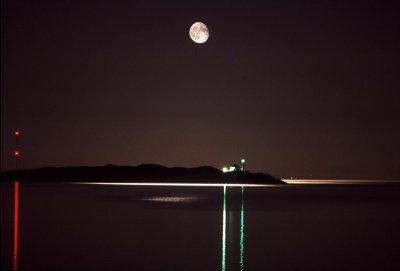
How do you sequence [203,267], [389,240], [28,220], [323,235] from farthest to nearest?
1. [28,220]
2. [323,235]
3. [389,240]
4. [203,267]

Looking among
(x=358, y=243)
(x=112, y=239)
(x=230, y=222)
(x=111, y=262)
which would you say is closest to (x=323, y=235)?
(x=358, y=243)

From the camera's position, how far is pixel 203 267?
86.3ft

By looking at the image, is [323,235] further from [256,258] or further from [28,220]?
[28,220]

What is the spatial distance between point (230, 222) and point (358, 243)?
48.7ft

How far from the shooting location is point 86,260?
2764cm

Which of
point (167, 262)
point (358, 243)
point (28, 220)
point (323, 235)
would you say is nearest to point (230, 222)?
point (323, 235)

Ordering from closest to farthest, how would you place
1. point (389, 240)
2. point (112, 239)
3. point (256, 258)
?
point (256, 258), point (112, 239), point (389, 240)

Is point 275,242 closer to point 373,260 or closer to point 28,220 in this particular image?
point 373,260

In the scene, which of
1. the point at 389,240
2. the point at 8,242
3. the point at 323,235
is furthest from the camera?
the point at 323,235

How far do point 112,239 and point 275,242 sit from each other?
36.9ft

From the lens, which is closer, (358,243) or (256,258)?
(256,258)

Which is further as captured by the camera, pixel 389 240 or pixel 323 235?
pixel 323 235

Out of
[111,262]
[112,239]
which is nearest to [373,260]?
[111,262]

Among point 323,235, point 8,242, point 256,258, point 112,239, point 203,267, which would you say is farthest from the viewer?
point 323,235
